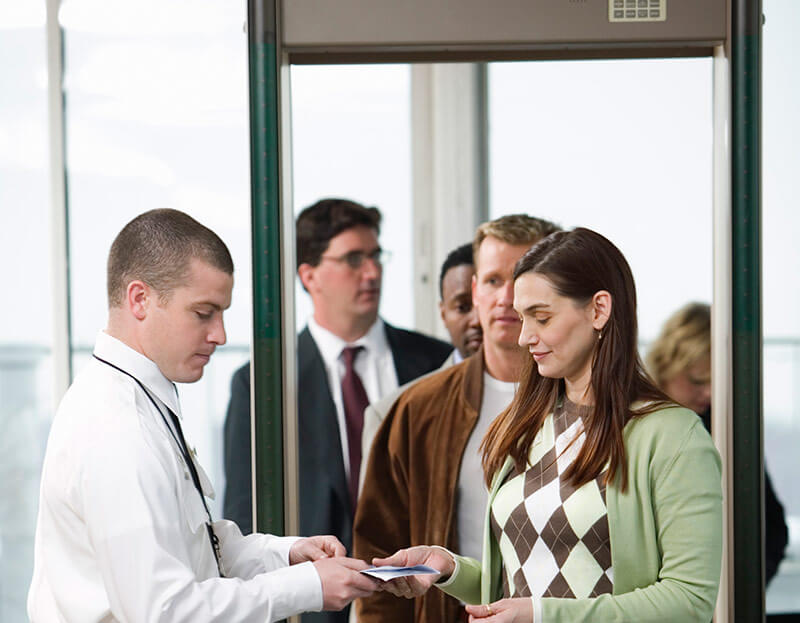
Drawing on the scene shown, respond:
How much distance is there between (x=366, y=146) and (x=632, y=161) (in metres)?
1.17

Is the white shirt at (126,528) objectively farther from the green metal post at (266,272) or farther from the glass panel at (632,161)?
the glass panel at (632,161)

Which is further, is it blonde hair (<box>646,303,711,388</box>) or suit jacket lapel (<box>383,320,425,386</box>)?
blonde hair (<box>646,303,711,388</box>)

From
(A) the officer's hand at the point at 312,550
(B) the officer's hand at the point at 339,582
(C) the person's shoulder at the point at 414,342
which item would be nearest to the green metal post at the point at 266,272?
(A) the officer's hand at the point at 312,550

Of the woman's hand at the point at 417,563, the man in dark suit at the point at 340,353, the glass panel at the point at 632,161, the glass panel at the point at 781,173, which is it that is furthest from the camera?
the glass panel at the point at 632,161

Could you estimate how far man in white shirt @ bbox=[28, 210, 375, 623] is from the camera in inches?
69.7

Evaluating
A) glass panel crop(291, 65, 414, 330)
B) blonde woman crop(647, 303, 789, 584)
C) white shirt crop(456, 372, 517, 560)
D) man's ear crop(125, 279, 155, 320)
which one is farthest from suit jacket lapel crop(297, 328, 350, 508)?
man's ear crop(125, 279, 155, 320)

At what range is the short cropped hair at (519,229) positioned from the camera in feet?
9.84

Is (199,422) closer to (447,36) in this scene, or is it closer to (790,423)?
(447,36)

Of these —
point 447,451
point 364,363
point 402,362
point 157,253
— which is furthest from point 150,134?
point 157,253

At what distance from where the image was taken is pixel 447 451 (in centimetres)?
293

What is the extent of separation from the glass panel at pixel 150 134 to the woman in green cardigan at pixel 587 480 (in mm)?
1697

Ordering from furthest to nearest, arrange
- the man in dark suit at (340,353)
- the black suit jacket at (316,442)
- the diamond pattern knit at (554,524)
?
the man in dark suit at (340,353), the black suit jacket at (316,442), the diamond pattern knit at (554,524)

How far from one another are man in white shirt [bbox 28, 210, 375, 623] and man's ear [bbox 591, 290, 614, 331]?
2.52 ft

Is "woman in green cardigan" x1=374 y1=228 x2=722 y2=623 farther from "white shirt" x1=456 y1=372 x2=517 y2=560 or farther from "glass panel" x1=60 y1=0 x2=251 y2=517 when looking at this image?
"glass panel" x1=60 y1=0 x2=251 y2=517
